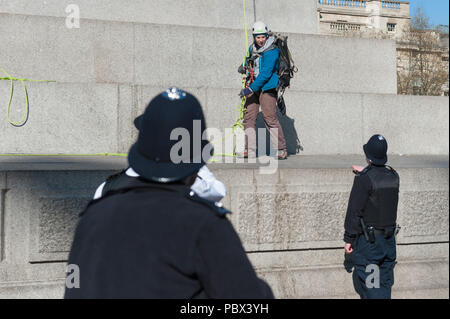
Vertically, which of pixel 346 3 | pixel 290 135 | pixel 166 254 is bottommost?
pixel 166 254

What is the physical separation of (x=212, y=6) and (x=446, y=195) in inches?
188

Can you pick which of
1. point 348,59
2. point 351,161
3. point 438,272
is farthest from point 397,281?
point 348,59

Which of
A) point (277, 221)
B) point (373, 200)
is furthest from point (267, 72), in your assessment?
point (373, 200)

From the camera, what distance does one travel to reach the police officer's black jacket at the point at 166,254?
1646mm

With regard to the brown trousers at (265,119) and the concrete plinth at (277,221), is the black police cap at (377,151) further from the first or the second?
the brown trousers at (265,119)

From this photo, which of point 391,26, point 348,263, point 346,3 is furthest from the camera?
point 391,26

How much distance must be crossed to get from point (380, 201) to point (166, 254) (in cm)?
367

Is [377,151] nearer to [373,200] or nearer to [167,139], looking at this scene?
[373,200]

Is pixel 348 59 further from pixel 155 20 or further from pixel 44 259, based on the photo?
pixel 44 259

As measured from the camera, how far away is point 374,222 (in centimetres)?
501

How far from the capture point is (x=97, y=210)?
5.89 feet

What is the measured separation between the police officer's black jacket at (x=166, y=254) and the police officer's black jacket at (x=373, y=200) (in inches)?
135

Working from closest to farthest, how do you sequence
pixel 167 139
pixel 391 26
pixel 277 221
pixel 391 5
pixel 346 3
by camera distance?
pixel 167 139 < pixel 277 221 < pixel 346 3 < pixel 391 26 < pixel 391 5
